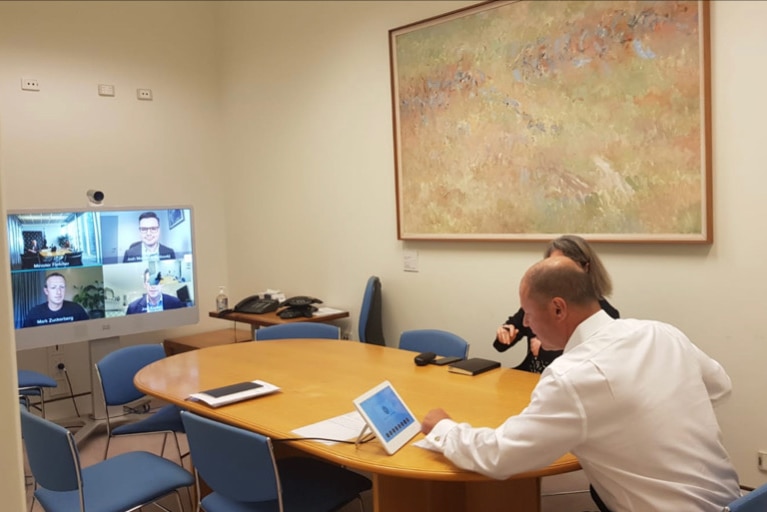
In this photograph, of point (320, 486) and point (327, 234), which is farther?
point (327, 234)

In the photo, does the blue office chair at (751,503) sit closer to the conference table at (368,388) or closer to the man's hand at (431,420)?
the conference table at (368,388)

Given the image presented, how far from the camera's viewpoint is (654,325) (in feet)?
6.06

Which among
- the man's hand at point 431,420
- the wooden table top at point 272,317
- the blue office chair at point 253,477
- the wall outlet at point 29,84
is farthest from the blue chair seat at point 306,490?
the wall outlet at point 29,84

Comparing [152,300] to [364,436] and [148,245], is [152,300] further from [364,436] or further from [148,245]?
[364,436]

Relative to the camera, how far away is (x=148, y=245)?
4781 mm

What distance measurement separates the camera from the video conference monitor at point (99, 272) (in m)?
4.21

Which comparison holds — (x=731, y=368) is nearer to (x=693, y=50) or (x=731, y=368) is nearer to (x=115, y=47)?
(x=693, y=50)

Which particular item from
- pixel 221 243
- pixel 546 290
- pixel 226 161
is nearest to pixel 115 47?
pixel 226 161

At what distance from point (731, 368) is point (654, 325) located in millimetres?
1709

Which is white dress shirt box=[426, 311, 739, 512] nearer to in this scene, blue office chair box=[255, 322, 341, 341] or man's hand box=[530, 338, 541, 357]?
man's hand box=[530, 338, 541, 357]

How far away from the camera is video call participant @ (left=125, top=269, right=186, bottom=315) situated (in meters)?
4.72

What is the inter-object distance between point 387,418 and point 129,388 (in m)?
2.03

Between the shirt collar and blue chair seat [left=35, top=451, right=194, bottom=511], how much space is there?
166cm

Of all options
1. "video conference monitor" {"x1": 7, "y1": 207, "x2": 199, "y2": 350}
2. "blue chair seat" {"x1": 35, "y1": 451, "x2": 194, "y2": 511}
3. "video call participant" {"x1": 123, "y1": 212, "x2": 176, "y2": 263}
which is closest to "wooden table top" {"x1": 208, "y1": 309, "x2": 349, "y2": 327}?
"video conference monitor" {"x1": 7, "y1": 207, "x2": 199, "y2": 350}
